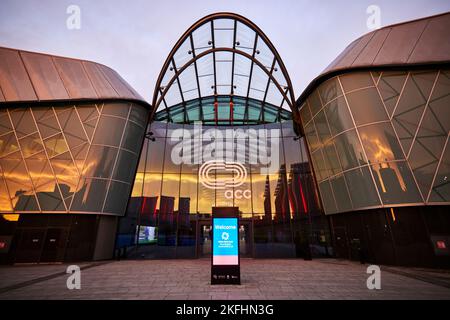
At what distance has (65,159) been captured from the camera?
15367 mm

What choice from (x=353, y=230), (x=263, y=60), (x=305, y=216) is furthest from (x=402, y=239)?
(x=263, y=60)

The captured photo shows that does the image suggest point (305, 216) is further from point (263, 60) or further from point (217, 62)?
point (217, 62)

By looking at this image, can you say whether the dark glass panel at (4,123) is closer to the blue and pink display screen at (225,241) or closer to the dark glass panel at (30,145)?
the dark glass panel at (30,145)

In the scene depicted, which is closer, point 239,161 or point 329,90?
point 329,90

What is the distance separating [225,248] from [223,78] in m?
19.9

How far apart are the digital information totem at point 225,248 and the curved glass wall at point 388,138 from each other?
378 inches

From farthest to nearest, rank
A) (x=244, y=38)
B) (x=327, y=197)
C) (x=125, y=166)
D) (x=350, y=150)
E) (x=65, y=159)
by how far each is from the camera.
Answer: (x=244, y=38), (x=125, y=166), (x=327, y=197), (x=65, y=159), (x=350, y=150)

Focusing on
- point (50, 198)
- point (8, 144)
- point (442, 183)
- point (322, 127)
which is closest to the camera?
point (442, 183)

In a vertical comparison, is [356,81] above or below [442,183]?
above

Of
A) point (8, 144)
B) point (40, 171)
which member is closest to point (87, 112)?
point (40, 171)

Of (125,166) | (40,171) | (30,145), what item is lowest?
(40,171)

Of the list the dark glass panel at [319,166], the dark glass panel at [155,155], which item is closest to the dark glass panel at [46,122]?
the dark glass panel at [155,155]

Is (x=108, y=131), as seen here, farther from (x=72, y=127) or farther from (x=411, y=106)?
(x=411, y=106)
